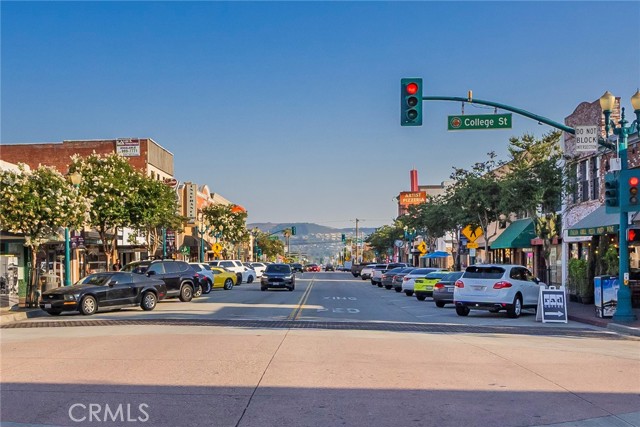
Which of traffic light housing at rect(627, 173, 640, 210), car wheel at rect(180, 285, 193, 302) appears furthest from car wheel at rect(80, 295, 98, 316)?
traffic light housing at rect(627, 173, 640, 210)

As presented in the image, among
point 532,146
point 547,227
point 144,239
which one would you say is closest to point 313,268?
point 144,239

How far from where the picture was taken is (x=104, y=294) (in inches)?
1000

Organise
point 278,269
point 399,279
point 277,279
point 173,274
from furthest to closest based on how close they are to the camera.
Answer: point 399,279, point 278,269, point 277,279, point 173,274

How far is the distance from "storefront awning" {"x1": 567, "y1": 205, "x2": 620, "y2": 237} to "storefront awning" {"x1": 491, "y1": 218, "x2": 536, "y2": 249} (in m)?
11.6

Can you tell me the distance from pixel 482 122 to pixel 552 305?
21.1 ft

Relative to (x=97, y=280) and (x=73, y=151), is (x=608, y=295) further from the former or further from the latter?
(x=73, y=151)

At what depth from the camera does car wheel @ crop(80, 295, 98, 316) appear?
80.9ft

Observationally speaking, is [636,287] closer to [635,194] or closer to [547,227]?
[547,227]

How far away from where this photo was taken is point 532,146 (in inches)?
1700

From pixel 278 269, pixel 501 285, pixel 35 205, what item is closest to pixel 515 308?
pixel 501 285

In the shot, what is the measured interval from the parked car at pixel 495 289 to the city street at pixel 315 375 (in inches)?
127

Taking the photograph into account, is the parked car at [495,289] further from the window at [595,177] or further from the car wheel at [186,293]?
the car wheel at [186,293]

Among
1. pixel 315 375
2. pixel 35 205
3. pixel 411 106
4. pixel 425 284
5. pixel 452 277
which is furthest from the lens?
pixel 425 284

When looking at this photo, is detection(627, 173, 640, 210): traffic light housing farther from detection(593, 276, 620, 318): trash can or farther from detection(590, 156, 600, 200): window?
detection(590, 156, 600, 200): window
